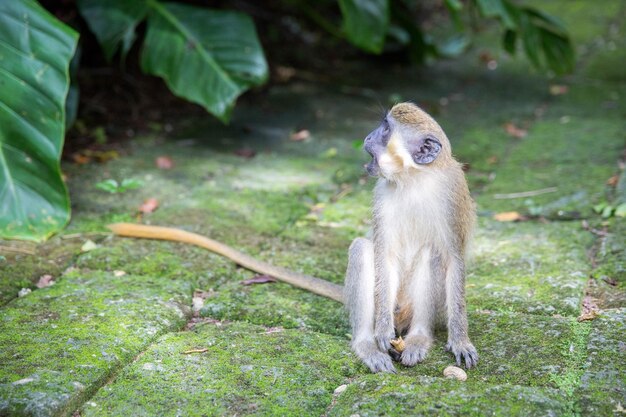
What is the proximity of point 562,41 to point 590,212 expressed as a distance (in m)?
2.95

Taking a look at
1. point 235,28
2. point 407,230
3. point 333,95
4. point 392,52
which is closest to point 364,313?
point 407,230

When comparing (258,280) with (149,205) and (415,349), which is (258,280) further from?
(149,205)

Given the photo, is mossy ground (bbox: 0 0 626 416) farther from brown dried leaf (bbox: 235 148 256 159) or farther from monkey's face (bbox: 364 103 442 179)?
monkey's face (bbox: 364 103 442 179)

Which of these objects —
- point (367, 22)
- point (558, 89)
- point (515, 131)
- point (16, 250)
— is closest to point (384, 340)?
point (16, 250)

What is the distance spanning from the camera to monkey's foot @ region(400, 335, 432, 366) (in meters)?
3.05

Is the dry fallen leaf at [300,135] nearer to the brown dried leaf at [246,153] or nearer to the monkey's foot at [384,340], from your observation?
the brown dried leaf at [246,153]

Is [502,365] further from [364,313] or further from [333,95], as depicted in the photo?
[333,95]

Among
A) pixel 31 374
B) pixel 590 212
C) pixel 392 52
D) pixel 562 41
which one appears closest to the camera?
pixel 31 374

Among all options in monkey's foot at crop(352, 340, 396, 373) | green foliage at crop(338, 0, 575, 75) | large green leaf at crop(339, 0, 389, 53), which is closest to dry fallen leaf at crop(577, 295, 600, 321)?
monkey's foot at crop(352, 340, 396, 373)

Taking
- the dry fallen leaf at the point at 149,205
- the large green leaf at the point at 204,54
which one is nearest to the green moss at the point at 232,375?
the dry fallen leaf at the point at 149,205

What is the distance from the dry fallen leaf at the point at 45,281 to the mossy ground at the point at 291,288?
5 cm

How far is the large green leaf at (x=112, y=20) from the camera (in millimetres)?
5664

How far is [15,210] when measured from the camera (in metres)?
3.64

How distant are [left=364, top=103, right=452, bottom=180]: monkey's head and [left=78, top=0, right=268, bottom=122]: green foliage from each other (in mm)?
2453
